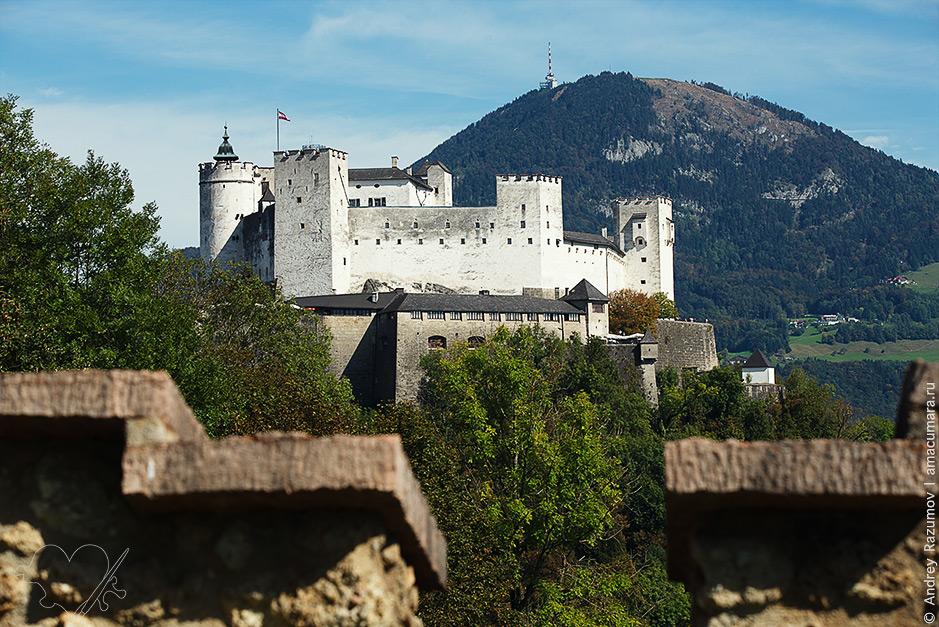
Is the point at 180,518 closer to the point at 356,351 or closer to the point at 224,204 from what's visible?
the point at 356,351

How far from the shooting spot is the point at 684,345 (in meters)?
91.4

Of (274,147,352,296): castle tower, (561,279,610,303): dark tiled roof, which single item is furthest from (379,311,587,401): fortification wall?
(274,147,352,296): castle tower

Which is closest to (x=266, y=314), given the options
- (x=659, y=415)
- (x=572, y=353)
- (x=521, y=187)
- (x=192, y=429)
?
(x=572, y=353)

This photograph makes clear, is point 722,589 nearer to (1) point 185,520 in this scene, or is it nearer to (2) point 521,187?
(1) point 185,520

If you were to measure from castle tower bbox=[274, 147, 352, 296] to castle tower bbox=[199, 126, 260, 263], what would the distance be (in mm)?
6274

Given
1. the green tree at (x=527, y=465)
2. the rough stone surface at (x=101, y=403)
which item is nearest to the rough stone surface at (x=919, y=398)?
the rough stone surface at (x=101, y=403)

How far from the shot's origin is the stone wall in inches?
176

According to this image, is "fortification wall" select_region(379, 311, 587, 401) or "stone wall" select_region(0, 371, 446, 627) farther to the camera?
"fortification wall" select_region(379, 311, 587, 401)

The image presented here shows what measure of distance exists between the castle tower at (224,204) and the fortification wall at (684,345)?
A: 107 feet

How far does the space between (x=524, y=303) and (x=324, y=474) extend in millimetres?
75115

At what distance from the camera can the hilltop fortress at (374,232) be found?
85750 millimetres

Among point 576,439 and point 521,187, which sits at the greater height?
point 521,187

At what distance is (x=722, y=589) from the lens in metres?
4.54

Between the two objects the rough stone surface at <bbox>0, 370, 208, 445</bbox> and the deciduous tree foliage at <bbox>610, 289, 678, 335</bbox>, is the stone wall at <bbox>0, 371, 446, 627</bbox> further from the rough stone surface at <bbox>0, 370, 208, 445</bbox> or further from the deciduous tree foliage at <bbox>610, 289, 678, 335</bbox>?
the deciduous tree foliage at <bbox>610, 289, 678, 335</bbox>
